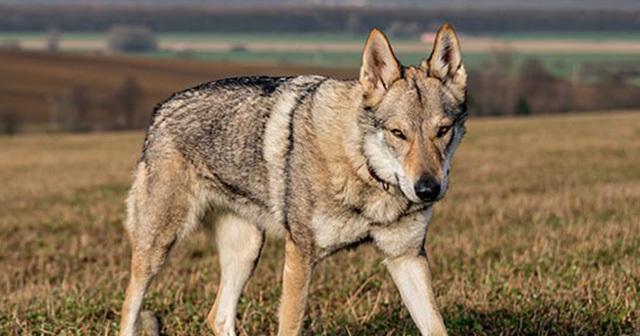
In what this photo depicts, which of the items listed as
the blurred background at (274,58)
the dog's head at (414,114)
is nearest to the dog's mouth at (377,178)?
the dog's head at (414,114)

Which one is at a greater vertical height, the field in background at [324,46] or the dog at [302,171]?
the dog at [302,171]

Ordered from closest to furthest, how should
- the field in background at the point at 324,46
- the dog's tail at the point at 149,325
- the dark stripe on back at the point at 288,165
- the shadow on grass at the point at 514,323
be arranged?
the dark stripe on back at the point at 288,165 < the shadow on grass at the point at 514,323 < the dog's tail at the point at 149,325 < the field in background at the point at 324,46

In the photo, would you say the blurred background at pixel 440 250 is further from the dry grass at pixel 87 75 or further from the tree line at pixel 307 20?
the tree line at pixel 307 20

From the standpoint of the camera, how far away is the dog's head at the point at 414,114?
16.7 feet

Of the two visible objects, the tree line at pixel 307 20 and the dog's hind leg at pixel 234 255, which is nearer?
the dog's hind leg at pixel 234 255

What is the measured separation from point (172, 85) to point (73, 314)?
294 ft

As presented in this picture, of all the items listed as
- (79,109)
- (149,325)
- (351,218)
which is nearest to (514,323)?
(351,218)

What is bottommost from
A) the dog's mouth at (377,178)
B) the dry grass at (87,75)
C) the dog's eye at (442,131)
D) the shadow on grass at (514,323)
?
the dry grass at (87,75)

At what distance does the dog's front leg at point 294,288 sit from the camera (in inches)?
220

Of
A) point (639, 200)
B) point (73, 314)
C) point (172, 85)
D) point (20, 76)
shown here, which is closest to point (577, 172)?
point (639, 200)

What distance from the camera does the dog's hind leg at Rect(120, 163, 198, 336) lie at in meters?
6.45

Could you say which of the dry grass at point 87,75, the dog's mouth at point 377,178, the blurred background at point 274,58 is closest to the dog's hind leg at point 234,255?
the dog's mouth at point 377,178

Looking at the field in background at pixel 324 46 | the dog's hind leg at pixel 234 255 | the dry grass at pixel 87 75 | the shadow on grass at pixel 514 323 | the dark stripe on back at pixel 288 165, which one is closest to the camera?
the dark stripe on back at pixel 288 165

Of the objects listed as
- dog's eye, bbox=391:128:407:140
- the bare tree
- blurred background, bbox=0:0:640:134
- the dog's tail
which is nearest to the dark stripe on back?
dog's eye, bbox=391:128:407:140
